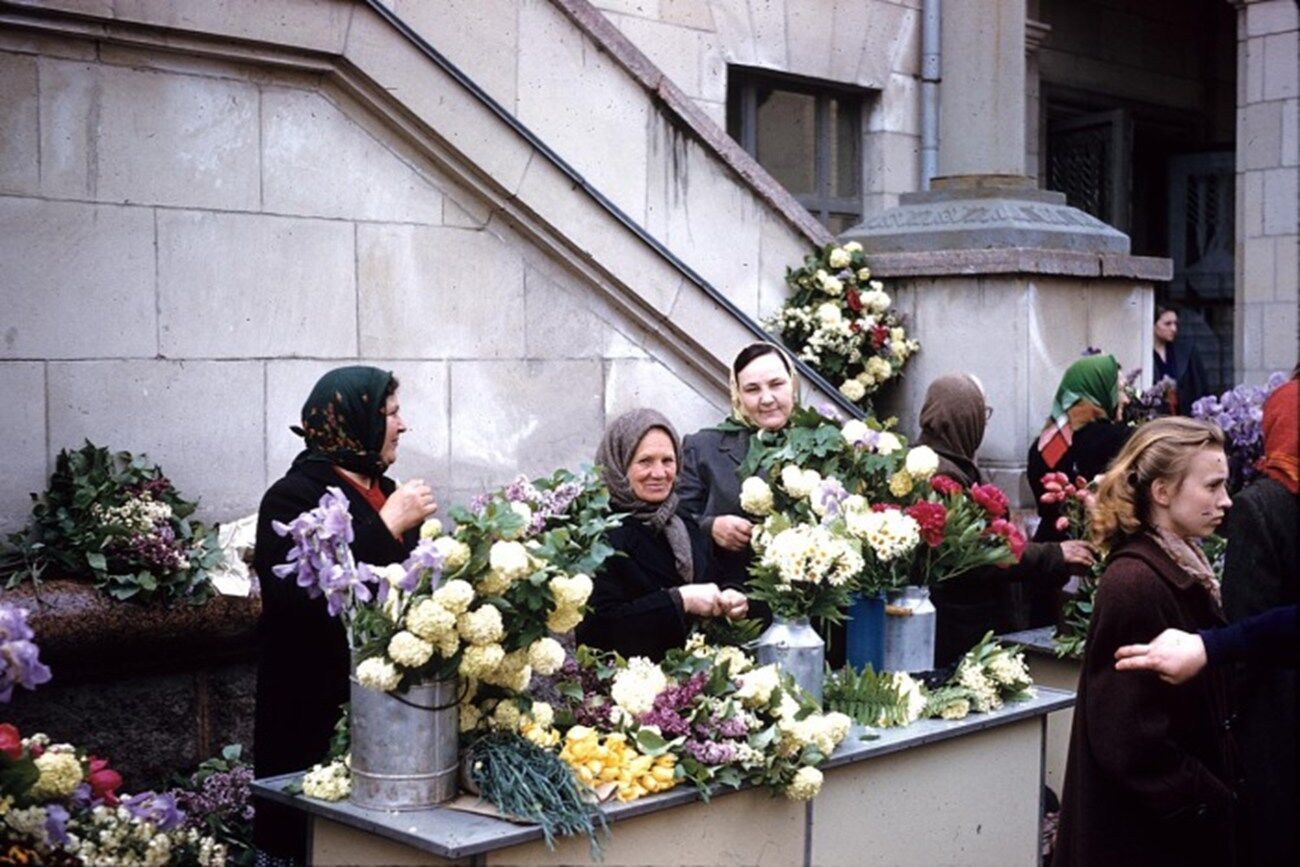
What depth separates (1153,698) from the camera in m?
3.90

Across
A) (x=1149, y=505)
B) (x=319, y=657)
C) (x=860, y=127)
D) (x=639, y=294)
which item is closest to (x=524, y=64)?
(x=639, y=294)

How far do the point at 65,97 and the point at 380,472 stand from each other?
7.04 ft

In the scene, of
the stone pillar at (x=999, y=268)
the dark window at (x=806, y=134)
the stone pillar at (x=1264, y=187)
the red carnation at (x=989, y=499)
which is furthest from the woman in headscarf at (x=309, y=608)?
the stone pillar at (x=1264, y=187)

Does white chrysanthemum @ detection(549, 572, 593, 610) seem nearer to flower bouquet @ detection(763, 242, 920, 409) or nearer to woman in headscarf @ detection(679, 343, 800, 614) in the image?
woman in headscarf @ detection(679, 343, 800, 614)

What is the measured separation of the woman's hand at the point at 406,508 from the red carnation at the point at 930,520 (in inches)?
55.8

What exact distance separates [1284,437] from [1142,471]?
18.9 inches

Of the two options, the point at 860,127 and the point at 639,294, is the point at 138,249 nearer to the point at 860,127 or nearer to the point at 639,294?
the point at 639,294

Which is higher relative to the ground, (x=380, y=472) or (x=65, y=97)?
(x=65, y=97)

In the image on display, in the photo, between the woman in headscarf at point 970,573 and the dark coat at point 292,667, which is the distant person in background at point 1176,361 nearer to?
the woman in headscarf at point 970,573

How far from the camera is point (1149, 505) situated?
4109 mm

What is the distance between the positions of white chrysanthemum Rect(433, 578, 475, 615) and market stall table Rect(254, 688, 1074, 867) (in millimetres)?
471

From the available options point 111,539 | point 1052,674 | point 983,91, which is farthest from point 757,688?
point 983,91

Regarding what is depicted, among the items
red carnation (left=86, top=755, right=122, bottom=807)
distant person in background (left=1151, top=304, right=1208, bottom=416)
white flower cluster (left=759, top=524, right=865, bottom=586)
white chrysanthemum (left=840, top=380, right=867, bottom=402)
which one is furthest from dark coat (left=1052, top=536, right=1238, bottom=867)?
distant person in background (left=1151, top=304, right=1208, bottom=416)

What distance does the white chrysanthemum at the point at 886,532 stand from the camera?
468cm
